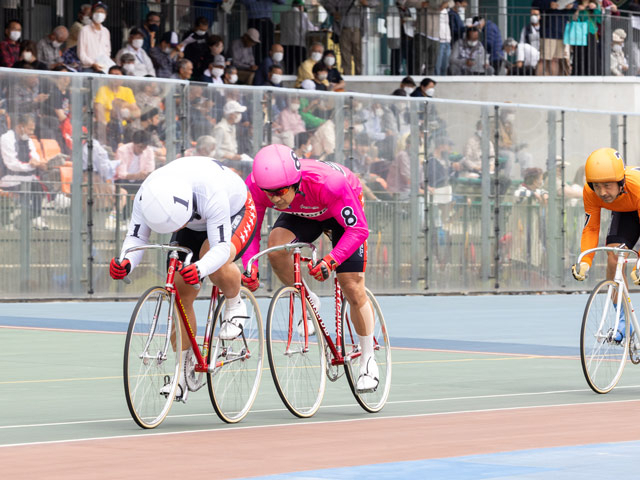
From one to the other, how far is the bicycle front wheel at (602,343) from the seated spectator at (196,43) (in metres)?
15.1

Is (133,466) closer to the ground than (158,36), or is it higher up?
closer to the ground

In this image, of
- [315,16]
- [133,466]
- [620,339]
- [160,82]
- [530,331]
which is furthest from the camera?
[315,16]

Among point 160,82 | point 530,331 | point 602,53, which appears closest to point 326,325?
point 530,331

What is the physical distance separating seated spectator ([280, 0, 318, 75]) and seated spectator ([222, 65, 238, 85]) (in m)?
3.63

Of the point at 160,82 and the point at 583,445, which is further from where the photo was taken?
the point at 160,82

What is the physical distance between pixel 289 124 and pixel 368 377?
13328 mm

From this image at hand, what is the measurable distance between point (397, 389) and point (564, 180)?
51.2ft

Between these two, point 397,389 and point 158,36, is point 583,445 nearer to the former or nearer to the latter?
point 397,389

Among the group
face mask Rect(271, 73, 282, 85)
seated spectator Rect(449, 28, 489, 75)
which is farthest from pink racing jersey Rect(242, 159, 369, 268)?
seated spectator Rect(449, 28, 489, 75)

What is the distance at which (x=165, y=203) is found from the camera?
835 cm

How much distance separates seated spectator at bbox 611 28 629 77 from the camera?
106 ft

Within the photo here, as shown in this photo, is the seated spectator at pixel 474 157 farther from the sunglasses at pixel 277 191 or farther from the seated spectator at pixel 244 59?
the sunglasses at pixel 277 191

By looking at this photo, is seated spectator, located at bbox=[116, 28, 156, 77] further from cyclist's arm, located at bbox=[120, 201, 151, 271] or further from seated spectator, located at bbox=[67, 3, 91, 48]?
cyclist's arm, located at bbox=[120, 201, 151, 271]

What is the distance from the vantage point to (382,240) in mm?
23562
